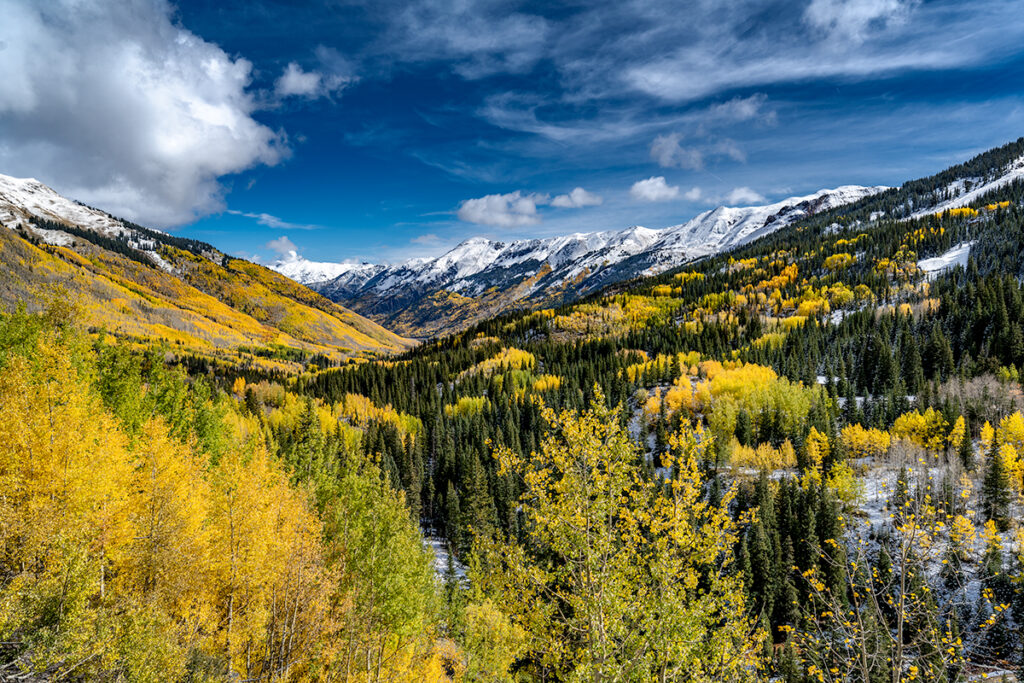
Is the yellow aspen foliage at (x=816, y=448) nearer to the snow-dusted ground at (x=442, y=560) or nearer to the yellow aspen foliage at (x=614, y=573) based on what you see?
the snow-dusted ground at (x=442, y=560)

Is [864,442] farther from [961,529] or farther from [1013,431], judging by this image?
[961,529]

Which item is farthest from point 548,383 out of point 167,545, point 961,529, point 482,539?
point 482,539

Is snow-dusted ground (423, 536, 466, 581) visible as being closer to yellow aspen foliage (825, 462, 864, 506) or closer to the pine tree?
yellow aspen foliage (825, 462, 864, 506)

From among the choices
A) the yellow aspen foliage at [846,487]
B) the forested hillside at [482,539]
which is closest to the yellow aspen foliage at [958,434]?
the forested hillside at [482,539]

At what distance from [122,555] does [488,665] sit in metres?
25.0

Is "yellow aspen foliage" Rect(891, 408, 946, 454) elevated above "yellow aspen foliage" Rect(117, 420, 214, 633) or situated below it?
below

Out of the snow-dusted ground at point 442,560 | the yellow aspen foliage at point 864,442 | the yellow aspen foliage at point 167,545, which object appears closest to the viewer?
the yellow aspen foliage at point 167,545

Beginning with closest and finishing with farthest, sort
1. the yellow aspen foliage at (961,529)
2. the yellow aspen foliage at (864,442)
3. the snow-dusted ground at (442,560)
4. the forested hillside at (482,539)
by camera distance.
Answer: the forested hillside at (482,539) < the yellow aspen foliage at (961,529) < the snow-dusted ground at (442,560) < the yellow aspen foliage at (864,442)

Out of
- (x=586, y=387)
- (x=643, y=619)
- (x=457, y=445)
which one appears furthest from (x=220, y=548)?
(x=586, y=387)

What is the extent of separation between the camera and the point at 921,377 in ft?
387

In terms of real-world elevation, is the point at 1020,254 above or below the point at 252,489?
above

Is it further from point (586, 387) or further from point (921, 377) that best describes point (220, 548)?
point (921, 377)

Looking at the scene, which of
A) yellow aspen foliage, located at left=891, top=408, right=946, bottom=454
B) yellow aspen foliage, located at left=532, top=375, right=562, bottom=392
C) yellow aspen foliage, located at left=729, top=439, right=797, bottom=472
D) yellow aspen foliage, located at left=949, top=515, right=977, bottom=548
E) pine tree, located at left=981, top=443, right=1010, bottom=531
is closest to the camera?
yellow aspen foliage, located at left=949, top=515, right=977, bottom=548

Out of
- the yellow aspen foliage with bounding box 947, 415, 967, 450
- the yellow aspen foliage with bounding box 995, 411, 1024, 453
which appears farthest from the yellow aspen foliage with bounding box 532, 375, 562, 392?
the yellow aspen foliage with bounding box 995, 411, 1024, 453
